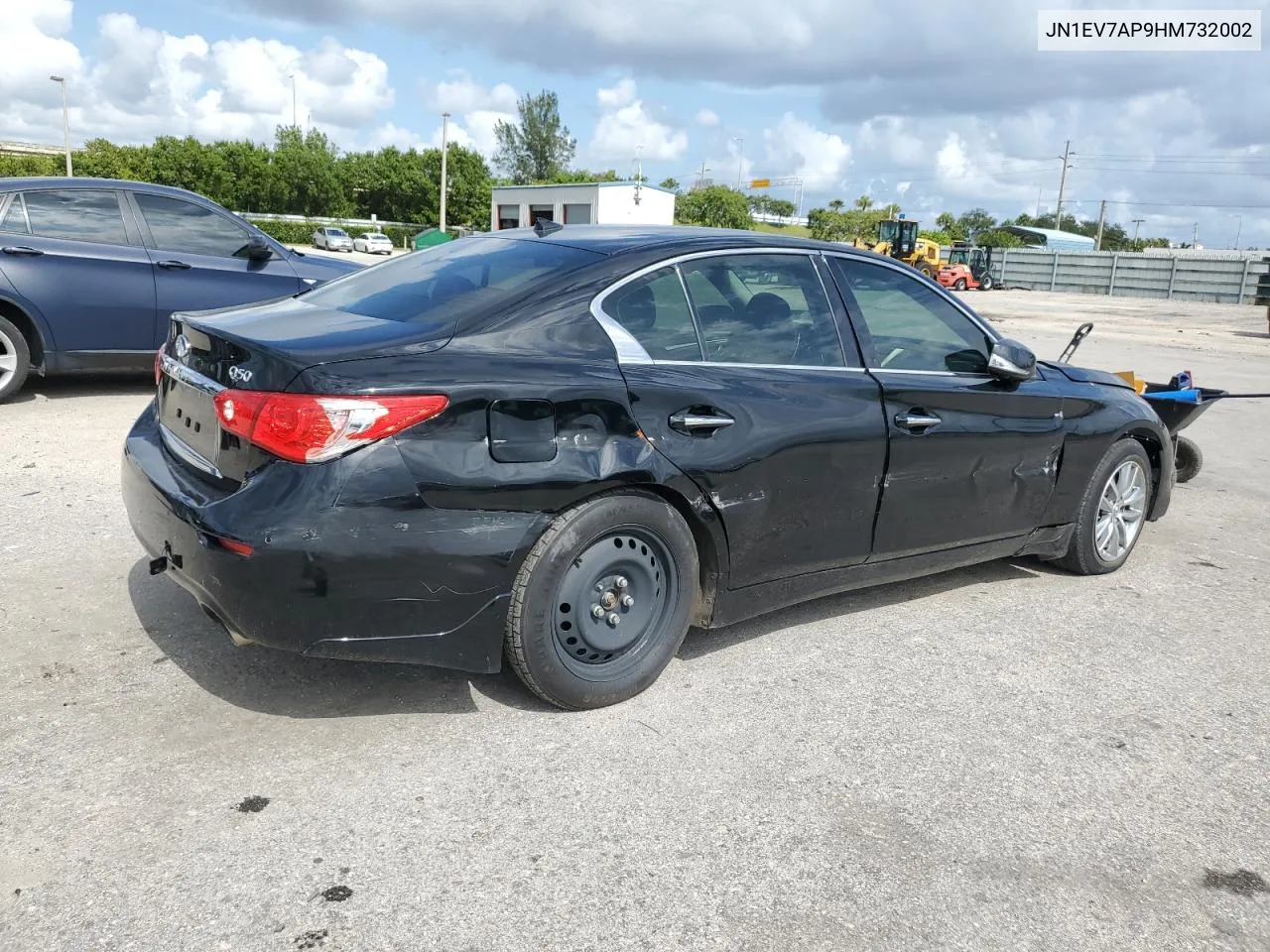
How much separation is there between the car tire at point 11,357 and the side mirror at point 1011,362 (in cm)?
678

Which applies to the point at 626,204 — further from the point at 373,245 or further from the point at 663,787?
the point at 663,787

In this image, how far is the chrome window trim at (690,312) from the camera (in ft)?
11.2

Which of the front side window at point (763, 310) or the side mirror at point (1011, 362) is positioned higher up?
the front side window at point (763, 310)

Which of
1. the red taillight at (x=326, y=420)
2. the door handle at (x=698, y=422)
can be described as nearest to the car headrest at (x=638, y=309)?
the door handle at (x=698, y=422)

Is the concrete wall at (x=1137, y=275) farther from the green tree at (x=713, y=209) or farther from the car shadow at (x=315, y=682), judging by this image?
the car shadow at (x=315, y=682)

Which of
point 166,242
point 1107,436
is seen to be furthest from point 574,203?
point 1107,436

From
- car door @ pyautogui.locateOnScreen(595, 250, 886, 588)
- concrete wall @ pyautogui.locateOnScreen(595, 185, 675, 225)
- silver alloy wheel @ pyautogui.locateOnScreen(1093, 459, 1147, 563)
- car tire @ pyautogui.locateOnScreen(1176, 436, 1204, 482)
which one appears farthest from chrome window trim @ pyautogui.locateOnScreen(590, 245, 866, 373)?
concrete wall @ pyautogui.locateOnScreen(595, 185, 675, 225)

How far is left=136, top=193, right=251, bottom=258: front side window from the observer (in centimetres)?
812

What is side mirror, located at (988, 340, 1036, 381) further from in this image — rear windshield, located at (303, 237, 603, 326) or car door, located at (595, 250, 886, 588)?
rear windshield, located at (303, 237, 603, 326)

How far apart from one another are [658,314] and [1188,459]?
5324 mm

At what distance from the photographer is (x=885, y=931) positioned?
96.4 inches

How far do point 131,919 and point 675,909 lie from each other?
123cm

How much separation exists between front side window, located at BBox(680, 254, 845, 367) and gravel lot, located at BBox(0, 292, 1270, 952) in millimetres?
1163

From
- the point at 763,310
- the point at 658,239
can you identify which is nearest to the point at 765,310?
the point at 763,310
